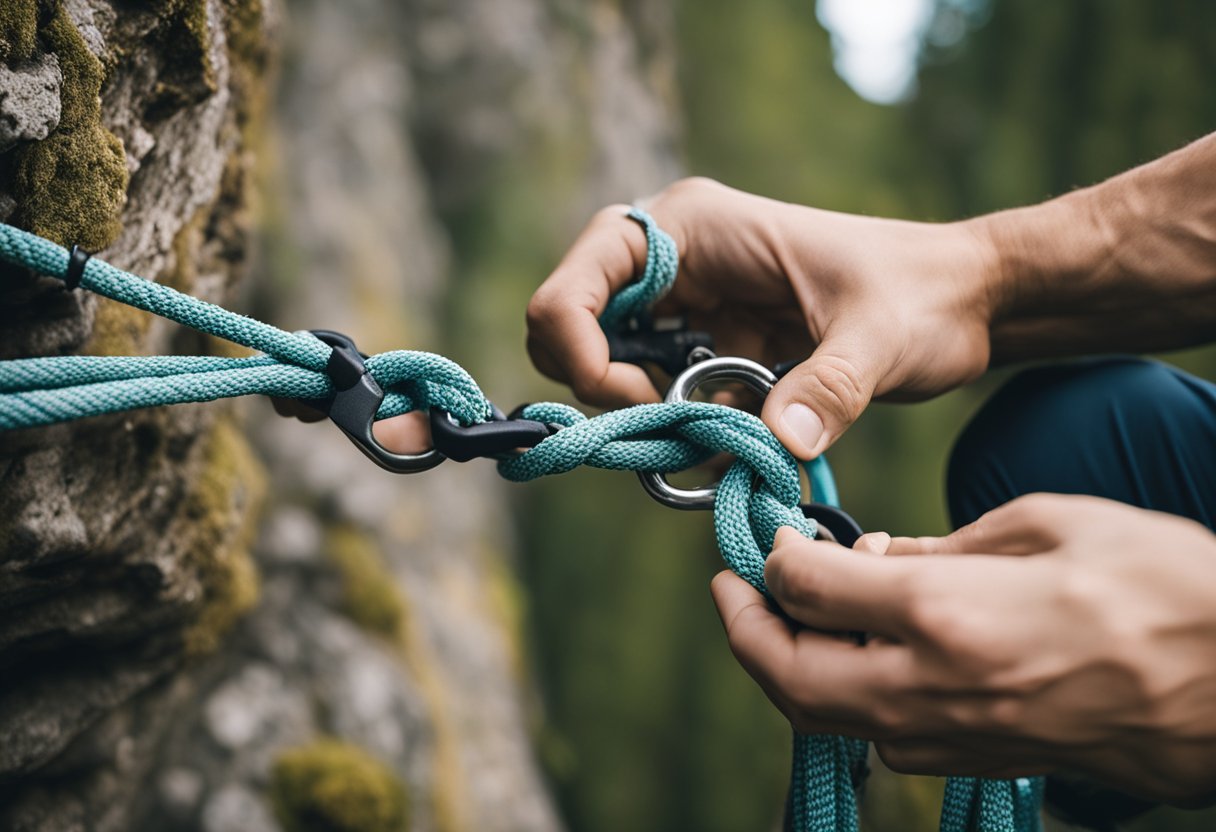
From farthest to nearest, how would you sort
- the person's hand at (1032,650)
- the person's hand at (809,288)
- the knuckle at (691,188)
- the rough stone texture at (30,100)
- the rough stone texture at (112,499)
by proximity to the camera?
the knuckle at (691,188), the person's hand at (809,288), the rough stone texture at (112,499), the rough stone texture at (30,100), the person's hand at (1032,650)

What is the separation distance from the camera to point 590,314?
879 mm

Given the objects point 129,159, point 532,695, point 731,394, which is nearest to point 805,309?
point 731,394

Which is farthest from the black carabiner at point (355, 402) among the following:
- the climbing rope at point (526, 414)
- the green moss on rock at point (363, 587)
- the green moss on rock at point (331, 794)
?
the green moss on rock at point (363, 587)

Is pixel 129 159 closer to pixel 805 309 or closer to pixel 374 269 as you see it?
pixel 805 309

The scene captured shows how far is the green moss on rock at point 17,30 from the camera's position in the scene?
1.93 ft

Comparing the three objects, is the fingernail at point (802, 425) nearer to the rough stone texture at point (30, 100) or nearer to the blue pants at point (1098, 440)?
the blue pants at point (1098, 440)

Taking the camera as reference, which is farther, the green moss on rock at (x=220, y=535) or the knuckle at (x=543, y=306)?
the green moss on rock at (x=220, y=535)

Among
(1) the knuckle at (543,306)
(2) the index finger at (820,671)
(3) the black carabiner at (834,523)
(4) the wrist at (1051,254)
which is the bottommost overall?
(2) the index finger at (820,671)

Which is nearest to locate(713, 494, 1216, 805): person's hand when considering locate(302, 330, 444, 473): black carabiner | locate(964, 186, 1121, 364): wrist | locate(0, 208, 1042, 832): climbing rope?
locate(0, 208, 1042, 832): climbing rope

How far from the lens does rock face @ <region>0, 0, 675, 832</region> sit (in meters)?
0.71

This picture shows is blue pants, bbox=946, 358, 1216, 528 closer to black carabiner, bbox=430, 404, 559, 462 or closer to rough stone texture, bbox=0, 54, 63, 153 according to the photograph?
black carabiner, bbox=430, 404, 559, 462

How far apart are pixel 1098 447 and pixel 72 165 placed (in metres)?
1.10

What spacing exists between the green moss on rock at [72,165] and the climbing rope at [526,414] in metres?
0.08

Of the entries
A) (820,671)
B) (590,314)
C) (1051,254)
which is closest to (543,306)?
(590,314)
